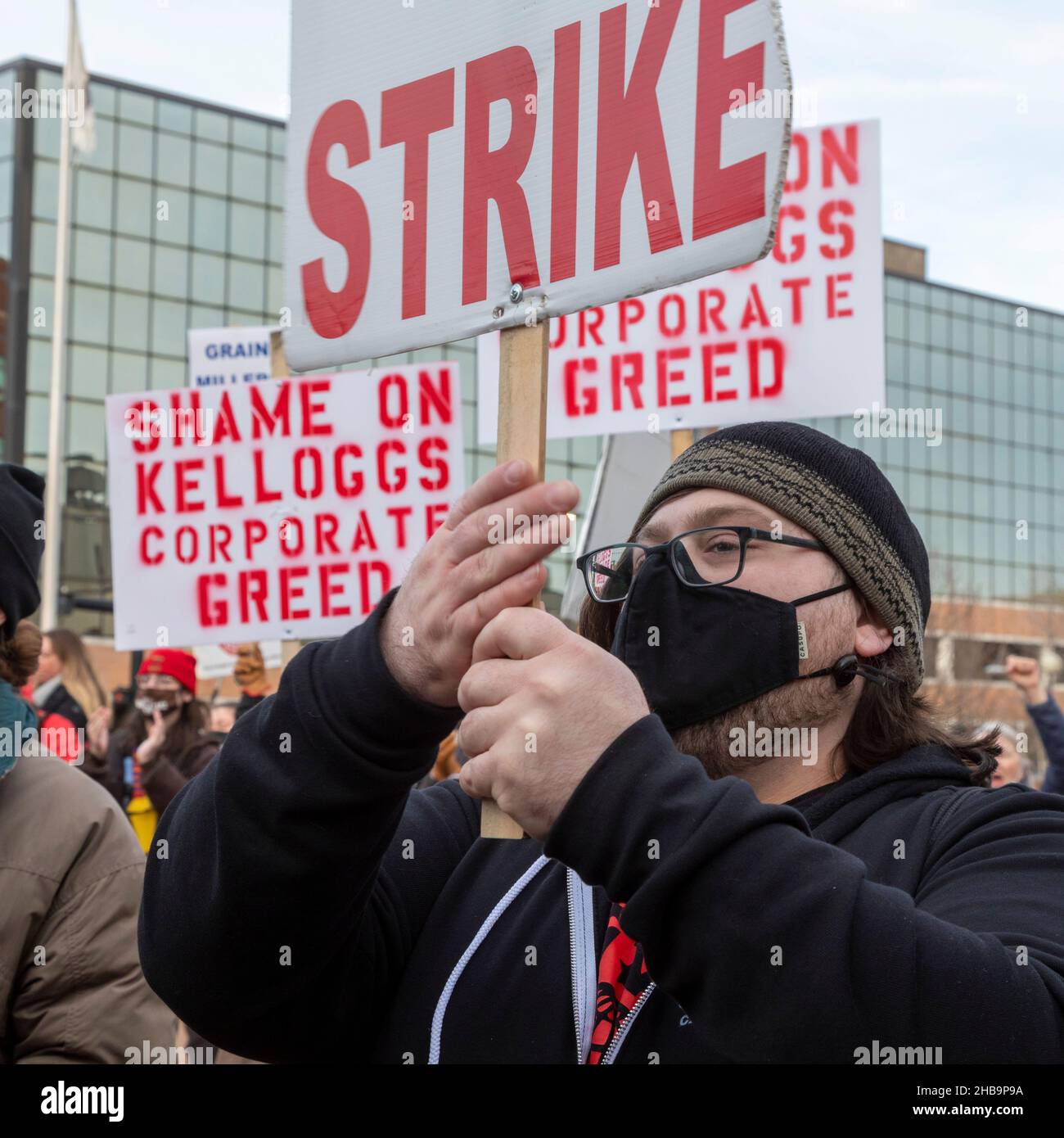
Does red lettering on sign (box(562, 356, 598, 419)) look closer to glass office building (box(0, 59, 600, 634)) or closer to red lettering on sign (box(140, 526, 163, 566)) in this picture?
red lettering on sign (box(140, 526, 163, 566))

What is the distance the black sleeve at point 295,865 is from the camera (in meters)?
1.59

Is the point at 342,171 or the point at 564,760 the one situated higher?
the point at 342,171

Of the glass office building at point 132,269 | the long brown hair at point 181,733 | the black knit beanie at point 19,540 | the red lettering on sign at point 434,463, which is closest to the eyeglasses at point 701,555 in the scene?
the black knit beanie at point 19,540

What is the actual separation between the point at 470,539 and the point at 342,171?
0.61 metres

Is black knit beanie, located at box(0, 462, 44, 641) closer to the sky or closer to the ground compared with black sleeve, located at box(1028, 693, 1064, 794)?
closer to the sky

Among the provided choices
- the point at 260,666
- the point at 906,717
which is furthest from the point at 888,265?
the point at 906,717

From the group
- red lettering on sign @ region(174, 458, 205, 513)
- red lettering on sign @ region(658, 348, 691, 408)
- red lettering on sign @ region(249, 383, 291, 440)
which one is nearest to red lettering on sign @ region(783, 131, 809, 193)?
red lettering on sign @ region(658, 348, 691, 408)

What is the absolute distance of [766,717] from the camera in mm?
2012

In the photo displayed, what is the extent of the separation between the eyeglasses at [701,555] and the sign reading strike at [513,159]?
531mm

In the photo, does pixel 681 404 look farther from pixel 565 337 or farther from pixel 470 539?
pixel 470 539

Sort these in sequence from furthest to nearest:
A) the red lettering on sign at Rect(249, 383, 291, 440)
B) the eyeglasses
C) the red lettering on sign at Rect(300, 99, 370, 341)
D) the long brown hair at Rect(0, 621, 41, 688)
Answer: the red lettering on sign at Rect(249, 383, 291, 440) → the long brown hair at Rect(0, 621, 41, 688) → the eyeglasses → the red lettering on sign at Rect(300, 99, 370, 341)

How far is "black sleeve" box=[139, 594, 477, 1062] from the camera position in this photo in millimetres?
1589

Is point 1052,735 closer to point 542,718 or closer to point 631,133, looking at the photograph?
point 631,133

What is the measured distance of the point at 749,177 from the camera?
152 cm
